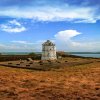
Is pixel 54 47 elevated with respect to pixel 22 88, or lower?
elevated

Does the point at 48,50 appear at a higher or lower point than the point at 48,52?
higher

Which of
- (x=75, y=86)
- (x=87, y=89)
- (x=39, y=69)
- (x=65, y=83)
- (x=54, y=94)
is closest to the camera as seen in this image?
(x=54, y=94)

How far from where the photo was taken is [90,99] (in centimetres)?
1455

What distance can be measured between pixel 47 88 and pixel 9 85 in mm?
3382

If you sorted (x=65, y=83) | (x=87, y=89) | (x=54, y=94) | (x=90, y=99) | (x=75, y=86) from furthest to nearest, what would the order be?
(x=65, y=83) < (x=75, y=86) < (x=87, y=89) < (x=54, y=94) < (x=90, y=99)

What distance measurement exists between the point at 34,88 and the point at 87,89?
376cm

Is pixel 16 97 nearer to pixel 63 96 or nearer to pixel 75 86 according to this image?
pixel 63 96

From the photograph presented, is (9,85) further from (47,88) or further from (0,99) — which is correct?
(0,99)

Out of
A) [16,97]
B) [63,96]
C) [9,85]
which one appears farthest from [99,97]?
[9,85]

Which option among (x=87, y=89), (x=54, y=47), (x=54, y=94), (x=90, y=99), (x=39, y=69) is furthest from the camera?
(x=54, y=47)

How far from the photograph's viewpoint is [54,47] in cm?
4766

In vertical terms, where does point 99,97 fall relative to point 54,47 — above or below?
below

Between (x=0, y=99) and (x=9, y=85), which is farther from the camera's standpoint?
(x=9, y=85)

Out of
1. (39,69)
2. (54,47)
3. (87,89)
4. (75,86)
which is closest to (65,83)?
(75,86)
